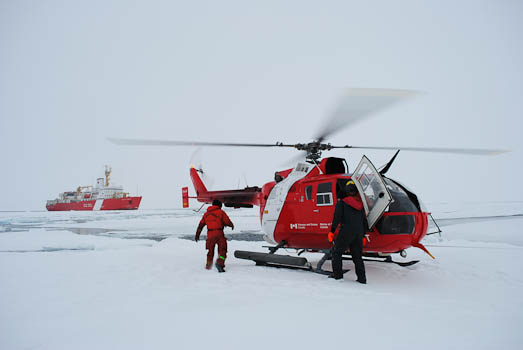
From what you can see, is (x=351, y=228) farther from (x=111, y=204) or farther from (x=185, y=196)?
(x=111, y=204)

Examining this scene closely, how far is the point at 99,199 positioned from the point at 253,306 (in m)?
60.0

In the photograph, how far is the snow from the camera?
2.70 m

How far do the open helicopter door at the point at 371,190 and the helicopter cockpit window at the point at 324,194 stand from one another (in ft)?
1.78

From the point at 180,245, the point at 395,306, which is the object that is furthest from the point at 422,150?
the point at 180,245

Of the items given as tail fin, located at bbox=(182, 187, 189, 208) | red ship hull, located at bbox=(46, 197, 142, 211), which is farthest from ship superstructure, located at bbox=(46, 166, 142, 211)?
tail fin, located at bbox=(182, 187, 189, 208)

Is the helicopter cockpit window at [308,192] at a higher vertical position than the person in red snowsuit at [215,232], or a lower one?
higher

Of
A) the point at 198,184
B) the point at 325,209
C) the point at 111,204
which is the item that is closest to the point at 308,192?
the point at 325,209

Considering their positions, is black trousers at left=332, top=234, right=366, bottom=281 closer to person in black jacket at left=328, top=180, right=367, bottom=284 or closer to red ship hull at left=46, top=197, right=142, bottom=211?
person in black jacket at left=328, top=180, right=367, bottom=284

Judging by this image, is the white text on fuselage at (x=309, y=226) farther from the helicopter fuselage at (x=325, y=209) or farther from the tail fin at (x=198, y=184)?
the tail fin at (x=198, y=184)

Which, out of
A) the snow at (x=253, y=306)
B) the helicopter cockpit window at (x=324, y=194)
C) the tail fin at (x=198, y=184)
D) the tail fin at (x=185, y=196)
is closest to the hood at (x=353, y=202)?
the helicopter cockpit window at (x=324, y=194)

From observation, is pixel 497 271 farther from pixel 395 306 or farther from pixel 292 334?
pixel 292 334

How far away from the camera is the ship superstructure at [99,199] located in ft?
181

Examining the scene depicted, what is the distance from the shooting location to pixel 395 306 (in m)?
3.61

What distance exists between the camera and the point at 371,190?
5.10 meters
